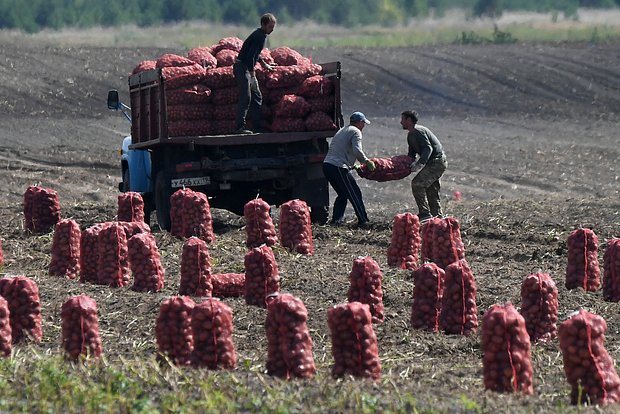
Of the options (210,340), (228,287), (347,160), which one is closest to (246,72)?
(347,160)

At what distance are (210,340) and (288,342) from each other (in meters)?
0.49

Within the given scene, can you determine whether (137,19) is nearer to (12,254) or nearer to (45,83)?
(45,83)

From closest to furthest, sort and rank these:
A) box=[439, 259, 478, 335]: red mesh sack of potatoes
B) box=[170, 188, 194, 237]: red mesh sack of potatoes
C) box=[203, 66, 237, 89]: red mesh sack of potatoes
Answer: box=[439, 259, 478, 335]: red mesh sack of potatoes
box=[170, 188, 194, 237]: red mesh sack of potatoes
box=[203, 66, 237, 89]: red mesh sack of potatoes

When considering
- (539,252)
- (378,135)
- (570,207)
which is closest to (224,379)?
(539,252)

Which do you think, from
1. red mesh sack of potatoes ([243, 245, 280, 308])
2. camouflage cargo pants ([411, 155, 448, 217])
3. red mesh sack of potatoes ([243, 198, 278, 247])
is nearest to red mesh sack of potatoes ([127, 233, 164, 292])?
red mesh sack of potatoes ([243, 245, 280, 308])

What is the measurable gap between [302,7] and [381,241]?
1319 inches

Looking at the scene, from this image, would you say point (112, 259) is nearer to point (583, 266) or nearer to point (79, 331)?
point (79, 331)

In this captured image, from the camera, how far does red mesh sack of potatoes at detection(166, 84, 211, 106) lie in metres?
17.2

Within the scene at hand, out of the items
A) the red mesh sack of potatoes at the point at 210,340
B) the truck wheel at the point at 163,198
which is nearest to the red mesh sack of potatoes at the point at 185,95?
the truck wheel at the point at 163,198

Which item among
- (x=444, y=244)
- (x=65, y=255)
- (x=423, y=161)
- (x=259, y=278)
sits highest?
(x=259, y=278)

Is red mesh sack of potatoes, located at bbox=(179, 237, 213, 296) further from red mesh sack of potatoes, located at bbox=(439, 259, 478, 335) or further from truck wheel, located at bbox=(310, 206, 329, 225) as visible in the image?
truck wheel, located at bbox=(310, 206, 329, 225)

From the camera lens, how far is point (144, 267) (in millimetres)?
11953

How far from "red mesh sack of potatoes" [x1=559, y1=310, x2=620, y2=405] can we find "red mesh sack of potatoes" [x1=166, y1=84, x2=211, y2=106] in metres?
10.1

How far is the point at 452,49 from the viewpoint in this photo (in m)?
44.1
